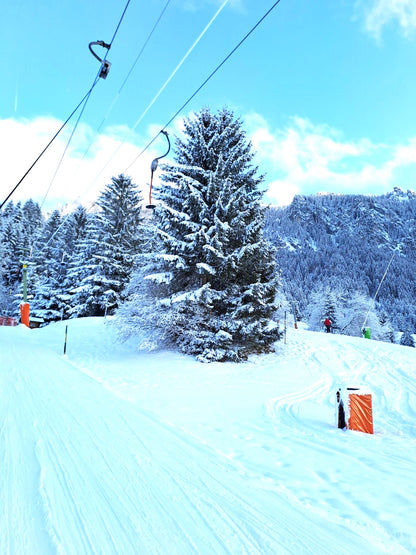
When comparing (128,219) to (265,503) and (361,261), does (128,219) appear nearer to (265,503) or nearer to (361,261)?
(265,503)

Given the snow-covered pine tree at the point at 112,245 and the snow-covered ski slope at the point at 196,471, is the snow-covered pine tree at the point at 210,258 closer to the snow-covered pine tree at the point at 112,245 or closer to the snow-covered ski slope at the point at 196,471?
the snow-covered ski slope at the point at 196,471

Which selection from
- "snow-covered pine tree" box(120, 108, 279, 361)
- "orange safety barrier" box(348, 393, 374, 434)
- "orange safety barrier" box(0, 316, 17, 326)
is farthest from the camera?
"orange safety barrier" box(0, 316, 17, 326)

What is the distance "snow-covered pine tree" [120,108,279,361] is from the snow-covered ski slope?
3.54 meters

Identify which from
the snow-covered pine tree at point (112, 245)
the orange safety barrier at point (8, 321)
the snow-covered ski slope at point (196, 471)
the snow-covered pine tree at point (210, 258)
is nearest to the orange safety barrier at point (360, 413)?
the snow-covered ski slope at point (196, 471)

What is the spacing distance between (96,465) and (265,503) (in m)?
1.82

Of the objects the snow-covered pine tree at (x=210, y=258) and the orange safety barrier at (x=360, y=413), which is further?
the snow-covered pine tree at (x=210, y=258)

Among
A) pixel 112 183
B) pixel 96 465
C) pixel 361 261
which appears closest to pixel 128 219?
pixel 112 183

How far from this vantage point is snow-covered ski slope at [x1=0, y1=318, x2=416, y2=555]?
7.93 feet

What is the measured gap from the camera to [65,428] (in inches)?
182

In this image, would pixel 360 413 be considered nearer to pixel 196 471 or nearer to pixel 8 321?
pixel 196 471

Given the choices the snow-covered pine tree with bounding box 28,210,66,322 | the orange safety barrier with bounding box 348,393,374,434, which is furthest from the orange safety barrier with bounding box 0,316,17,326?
the orange safety barrier with bounding box 348,393,374,434

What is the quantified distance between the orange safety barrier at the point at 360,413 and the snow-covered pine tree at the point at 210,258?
607 centimetres

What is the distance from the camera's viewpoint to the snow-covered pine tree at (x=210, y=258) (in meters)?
11.7

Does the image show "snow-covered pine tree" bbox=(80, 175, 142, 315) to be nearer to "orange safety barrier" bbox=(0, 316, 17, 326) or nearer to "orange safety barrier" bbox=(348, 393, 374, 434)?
"orange safety barrier" bbox=(0, 316, 17, 326)
